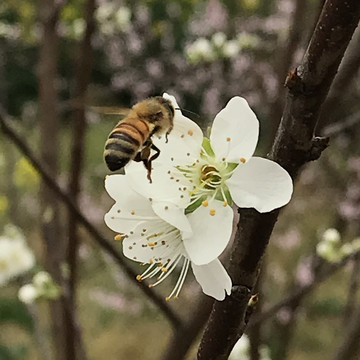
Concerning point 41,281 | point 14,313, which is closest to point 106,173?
point 14,313

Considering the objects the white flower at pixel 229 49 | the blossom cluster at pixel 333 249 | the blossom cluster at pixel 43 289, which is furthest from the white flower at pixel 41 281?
the white flower at pixel 229 49

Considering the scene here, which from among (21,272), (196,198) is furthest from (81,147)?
(196,198)

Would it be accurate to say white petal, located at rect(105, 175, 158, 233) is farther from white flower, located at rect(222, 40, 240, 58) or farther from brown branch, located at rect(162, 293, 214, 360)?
white flower, located at rect(222, 40, 240, 58)

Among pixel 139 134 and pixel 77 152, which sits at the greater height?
Answer: pixel 139 134

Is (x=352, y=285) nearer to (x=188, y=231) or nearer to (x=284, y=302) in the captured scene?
(x=284, y=302)

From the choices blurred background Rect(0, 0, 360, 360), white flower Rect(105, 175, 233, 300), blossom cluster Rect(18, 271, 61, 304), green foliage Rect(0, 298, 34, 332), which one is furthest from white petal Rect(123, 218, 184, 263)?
green foliage Rect(0, 298, 34, 332)

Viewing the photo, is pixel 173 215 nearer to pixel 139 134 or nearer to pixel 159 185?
pixel 159 185
